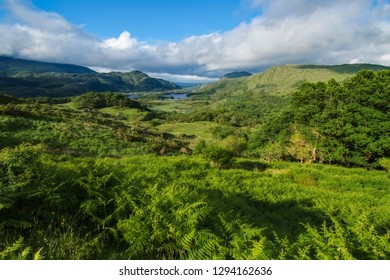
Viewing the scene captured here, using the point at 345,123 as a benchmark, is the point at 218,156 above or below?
below

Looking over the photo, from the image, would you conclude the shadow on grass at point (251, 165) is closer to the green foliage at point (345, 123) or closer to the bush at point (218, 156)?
the bush at point (218, 156)

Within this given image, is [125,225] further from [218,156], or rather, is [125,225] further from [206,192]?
[218,156]

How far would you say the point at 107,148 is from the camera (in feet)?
98.6

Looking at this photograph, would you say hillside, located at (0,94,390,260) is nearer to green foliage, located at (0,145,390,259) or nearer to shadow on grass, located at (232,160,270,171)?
green foliage, located at (0,145,390,259)

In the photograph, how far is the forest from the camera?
16.3 ft

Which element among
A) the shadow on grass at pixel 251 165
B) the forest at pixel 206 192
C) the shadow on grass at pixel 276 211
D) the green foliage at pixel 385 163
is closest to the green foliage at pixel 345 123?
the forest at pixel 206 192

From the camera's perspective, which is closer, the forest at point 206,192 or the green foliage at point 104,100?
the forest at point 206,192

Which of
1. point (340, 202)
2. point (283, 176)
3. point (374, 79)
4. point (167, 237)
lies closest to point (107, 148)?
point (283, 176)

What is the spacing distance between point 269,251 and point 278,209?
12266 mm

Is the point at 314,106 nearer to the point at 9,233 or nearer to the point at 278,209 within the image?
the point at 278,209

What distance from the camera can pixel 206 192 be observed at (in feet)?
48.3

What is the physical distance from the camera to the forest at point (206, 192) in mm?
4977

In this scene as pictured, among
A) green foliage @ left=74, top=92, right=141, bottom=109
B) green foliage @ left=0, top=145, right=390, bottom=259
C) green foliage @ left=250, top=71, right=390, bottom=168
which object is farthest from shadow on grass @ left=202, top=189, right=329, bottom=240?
green foliage @ left=74, top=92, right=141, bottom=109

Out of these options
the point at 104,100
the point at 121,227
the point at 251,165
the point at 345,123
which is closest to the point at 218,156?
the point at 251,165
